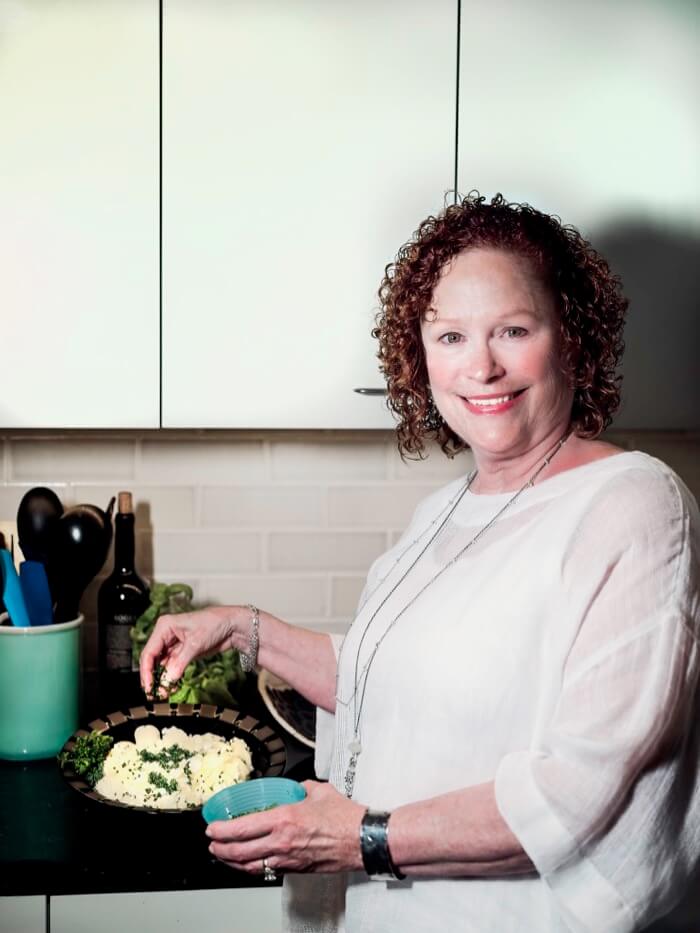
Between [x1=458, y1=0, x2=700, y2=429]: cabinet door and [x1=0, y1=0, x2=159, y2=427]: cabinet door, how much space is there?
20.8 inches

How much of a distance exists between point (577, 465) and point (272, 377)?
0.58 m

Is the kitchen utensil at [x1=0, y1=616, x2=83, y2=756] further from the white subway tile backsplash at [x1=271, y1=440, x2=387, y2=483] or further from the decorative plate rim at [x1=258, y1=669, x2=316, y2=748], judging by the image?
the white subway tile backsplash at [x1=271, y1=440, x2=387, y2=483]

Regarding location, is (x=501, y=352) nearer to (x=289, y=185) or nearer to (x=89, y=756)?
(x=289, y=185)

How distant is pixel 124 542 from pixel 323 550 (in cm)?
43

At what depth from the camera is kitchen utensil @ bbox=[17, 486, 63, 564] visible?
175 centimetres

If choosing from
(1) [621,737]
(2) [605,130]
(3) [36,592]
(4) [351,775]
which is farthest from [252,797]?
(2) [605,130]

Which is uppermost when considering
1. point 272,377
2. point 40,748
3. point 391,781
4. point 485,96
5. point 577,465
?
point 485,96

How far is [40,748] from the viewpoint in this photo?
160 centimetres

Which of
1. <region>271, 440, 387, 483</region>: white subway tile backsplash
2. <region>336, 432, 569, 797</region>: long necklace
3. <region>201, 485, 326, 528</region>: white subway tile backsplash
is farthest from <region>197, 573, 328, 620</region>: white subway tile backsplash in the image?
<region>336, 432, 569, 797</region>: long necklace

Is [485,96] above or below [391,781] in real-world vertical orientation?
above

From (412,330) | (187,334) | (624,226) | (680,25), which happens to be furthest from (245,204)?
(680,25)

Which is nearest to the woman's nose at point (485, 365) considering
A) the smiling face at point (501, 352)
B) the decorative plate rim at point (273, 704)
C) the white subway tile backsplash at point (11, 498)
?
the smiling face at point (501, 352)

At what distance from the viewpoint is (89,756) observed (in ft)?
4.78

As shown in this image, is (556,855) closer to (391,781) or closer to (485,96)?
(391,781)
